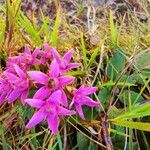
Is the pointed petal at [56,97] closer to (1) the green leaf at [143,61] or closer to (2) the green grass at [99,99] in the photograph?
(2) the green grass at [99,99]

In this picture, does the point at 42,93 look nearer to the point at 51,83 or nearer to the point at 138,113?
the point at 51,83

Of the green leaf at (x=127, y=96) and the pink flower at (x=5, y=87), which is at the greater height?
the pink flower at (x=5, y=87)

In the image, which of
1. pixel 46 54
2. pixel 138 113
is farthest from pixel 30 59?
pixel 138 113

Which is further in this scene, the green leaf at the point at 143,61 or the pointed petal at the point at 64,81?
the green leaf at the point at 143,61

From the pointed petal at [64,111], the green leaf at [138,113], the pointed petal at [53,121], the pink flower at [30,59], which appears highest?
the pink flower at [30,59]

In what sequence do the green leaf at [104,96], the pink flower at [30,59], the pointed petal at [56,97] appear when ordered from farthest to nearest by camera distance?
the green leaf at [104,96] → the pink flower at [30,59] → the pointed petal at [56,97]

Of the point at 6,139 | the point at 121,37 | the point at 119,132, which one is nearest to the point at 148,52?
the point at 121,37

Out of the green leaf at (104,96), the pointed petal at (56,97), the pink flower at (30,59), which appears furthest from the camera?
the green leaf at (104,96)

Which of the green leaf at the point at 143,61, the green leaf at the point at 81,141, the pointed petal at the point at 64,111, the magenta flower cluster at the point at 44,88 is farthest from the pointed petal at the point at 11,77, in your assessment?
the green leaf at the point at 143,61
